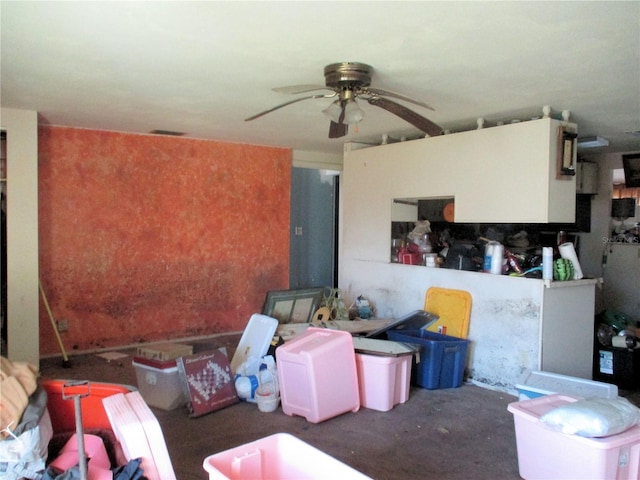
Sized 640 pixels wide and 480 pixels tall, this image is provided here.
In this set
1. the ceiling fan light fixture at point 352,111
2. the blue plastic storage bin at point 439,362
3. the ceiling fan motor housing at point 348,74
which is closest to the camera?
the ceiling fan motor housing at point 348,74

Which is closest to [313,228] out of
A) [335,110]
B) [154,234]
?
[154,234]

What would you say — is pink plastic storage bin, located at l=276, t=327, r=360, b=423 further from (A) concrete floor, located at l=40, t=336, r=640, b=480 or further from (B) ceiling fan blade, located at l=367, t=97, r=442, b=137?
(B) ceiling fan blade, located at l=367, t=97, r=442, b=137

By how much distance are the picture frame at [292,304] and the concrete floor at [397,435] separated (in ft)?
3.50

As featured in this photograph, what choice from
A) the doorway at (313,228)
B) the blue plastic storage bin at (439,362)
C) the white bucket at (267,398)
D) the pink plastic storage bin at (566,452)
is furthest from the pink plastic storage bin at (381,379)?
the doorway at (313,228)

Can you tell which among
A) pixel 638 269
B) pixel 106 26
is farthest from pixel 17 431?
pixel 638 269

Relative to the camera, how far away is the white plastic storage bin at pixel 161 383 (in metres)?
3.63

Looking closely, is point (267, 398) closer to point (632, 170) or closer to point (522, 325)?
point (522, 325)

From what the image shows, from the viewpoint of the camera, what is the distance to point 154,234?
5.54 meters

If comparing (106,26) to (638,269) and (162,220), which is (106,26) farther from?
(638,269)

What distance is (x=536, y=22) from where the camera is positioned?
229 cm

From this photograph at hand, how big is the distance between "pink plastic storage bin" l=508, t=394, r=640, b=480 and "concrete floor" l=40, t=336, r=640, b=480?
0.81ft

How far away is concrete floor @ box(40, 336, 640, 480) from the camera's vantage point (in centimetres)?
292

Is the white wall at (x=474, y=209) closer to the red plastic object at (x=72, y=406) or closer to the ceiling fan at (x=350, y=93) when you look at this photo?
the ceiling fan at (x=350, y=93)

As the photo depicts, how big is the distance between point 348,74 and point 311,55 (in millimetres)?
253
